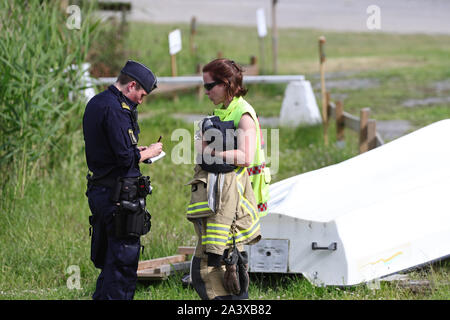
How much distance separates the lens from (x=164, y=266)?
6.05 m

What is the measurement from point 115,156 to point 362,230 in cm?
187

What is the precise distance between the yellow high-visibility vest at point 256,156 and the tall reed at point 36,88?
3.77 meters

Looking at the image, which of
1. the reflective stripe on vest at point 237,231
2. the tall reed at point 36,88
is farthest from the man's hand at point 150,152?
the tall reed at point 36,88

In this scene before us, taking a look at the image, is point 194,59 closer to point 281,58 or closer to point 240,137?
point 281,58

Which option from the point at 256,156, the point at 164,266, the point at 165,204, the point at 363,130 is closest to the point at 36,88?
the point at 165,204

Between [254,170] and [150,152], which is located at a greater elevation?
[150,152]

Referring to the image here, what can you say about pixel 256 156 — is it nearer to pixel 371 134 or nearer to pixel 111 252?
pixel 111 252

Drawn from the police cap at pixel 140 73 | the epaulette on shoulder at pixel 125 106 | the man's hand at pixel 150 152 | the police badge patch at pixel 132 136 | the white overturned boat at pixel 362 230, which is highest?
the police cap at pixel 140 73

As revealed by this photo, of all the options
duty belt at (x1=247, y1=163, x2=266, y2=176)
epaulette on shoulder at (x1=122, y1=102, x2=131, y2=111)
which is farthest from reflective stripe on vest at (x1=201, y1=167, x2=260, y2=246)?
epaulette on shoulder at (x1=122, y1=102, x2=131, y2=111)

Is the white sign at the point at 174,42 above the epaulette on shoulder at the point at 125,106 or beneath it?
above

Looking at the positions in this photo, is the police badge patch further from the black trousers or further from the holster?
A: the black trousers

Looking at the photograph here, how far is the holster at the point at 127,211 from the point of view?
4.84 metres

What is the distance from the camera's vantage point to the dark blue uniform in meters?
4.82

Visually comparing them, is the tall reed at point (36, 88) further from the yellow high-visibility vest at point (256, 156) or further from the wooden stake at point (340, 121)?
the yellow high-visibility vest at point (256, 156)
